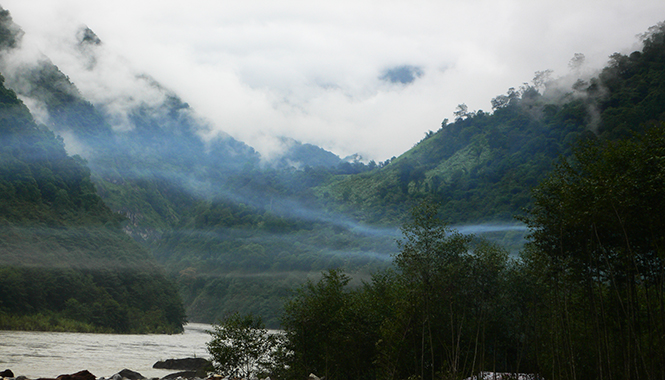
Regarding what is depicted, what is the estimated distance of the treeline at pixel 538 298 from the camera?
1344 cm

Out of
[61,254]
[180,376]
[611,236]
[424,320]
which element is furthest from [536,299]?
[61,254]

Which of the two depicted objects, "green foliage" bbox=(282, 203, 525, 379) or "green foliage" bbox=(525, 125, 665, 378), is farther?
"green foliage" bbox=(282, 203, 525, 379)

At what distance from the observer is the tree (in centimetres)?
2866

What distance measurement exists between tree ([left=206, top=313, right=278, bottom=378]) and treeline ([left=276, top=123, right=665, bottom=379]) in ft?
6.05

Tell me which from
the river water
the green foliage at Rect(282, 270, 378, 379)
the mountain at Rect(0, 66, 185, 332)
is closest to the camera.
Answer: the green foliage at Rect(282, 270, 378, 379)

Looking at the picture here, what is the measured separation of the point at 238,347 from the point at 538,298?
52.5ft

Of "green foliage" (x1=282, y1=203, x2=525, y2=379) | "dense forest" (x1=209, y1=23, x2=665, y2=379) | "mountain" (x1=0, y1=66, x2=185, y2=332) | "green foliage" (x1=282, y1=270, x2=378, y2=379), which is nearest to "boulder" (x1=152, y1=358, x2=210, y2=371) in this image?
"dense forest" (x1=209, y1=23, x2=665, y2=379)

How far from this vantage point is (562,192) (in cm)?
1523

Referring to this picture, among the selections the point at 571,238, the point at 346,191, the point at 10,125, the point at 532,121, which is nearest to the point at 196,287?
the point at 346,191

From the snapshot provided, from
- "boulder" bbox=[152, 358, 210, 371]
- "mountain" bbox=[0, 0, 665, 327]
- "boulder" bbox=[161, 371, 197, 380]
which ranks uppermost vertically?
"mountain" bbox=[0, 0, 665, 327]

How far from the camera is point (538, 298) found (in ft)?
75.4

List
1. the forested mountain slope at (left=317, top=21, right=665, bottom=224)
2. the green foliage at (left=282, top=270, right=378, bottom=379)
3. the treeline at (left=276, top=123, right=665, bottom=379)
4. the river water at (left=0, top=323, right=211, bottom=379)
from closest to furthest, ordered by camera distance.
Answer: the treeline at (left=276, top=123, right=665, bottom=379)
the green foliage at (left=282, top=270, right=378, bottom=379)
the river water at (left=0, top=323, right=211, bottom=379)
the forested mountain slope at (left=317, top=21, right=665, bottom=224)

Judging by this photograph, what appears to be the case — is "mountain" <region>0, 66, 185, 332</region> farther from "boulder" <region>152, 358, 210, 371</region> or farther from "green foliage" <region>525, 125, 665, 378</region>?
"green foliage" <region>525, 125, 665, 378</region>

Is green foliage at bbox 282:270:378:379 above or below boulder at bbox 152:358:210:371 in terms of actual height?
above
